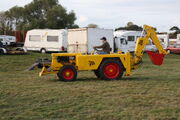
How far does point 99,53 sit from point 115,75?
1083mm

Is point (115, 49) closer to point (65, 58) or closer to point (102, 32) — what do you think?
point (102, 32)

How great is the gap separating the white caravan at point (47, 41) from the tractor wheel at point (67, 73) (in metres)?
19.7

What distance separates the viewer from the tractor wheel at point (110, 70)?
1355cm

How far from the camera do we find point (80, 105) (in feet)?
26.9

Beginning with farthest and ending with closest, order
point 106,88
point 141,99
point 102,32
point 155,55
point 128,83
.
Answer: point 102,32, point 155,55, point 128,83, point 106,88, point 141,99

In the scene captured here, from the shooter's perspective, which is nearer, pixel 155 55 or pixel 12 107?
pixel 12 107

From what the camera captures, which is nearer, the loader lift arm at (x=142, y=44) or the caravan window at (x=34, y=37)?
the loader lift arm at (x=142, y=44)

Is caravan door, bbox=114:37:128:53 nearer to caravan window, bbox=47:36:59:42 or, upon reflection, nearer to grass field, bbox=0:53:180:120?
caravan window, bbox=47:36:59:42

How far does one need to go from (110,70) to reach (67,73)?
1693 millimetres

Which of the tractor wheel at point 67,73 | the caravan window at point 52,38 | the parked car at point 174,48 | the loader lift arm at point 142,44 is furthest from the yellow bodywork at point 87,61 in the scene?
the parked car at point 174,48

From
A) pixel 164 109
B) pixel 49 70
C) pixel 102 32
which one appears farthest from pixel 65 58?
pixel 102 32

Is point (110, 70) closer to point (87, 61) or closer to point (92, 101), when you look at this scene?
point (87, 61)

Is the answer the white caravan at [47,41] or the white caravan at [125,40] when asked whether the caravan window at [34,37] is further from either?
the white caravan at [125,40]

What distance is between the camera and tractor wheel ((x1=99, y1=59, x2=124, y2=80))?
13547 mm
